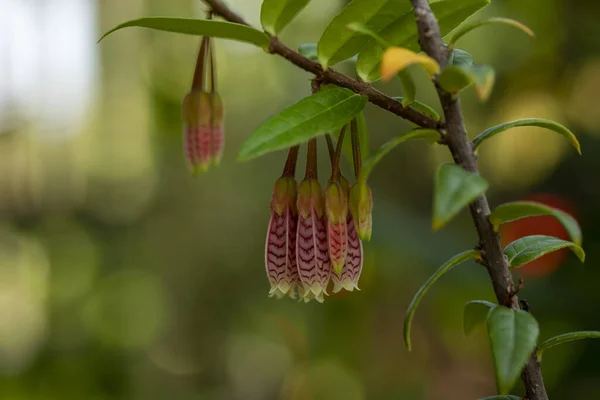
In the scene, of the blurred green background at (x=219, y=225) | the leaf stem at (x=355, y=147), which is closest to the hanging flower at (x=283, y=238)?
the leaf stem at (x=355, y=147)

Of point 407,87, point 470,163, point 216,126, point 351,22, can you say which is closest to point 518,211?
point 470,163

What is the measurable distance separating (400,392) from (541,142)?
1.51 m

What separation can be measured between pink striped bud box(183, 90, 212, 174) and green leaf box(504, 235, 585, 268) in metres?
0.55

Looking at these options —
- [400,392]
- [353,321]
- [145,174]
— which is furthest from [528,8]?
[145,174]

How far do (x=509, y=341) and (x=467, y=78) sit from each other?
0.23 m

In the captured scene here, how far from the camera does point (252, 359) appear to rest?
498 cm

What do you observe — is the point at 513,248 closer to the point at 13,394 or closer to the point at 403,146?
the point at 403,146

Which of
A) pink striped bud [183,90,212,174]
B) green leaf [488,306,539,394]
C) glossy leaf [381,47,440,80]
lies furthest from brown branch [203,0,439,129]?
pink striped bud [183,90,212,174]

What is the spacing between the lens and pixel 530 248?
71 centimetres

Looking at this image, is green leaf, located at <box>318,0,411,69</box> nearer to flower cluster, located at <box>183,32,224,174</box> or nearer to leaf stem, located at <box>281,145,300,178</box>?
leaf stem, located at <box>281,145,300,178</box>

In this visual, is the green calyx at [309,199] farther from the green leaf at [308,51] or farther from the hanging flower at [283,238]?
the green leaf at [308,51]

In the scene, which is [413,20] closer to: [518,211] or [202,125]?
[518,211]

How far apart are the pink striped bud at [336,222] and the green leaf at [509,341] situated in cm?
26

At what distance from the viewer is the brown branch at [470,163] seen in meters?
0.61
